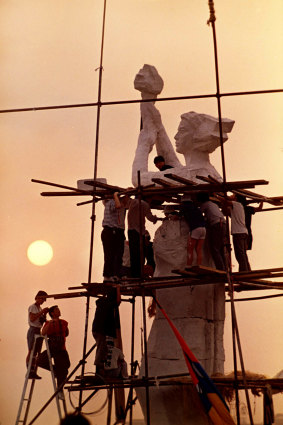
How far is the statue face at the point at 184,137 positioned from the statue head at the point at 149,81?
0.82 metres

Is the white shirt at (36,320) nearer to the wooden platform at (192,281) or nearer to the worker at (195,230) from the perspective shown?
the wooden platform at (192,281)

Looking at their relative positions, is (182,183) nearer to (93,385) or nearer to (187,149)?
(187,149)

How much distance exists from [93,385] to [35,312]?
84.4 inches

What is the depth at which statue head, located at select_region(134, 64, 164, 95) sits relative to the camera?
1397 cm

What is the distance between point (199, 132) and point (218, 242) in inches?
87.7

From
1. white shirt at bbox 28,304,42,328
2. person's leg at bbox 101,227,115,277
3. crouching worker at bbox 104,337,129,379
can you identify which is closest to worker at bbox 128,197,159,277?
person's leg at bbox 101,227,115,277

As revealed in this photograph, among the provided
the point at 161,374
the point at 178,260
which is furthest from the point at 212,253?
the point at 161,374

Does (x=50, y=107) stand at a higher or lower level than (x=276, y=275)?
higher

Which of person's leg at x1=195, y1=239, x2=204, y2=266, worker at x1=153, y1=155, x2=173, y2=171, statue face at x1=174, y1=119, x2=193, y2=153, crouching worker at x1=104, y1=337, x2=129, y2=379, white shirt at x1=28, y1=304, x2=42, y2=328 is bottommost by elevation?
crouching worker at x1=104, y1=337, x2=129, y2=379

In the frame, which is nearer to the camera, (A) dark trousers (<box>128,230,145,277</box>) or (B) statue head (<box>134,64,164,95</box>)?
(A) dark trousers (<box>128,230,145,277</box>)

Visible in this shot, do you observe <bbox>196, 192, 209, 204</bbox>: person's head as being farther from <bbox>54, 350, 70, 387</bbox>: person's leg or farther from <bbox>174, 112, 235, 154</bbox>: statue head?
<bbox>54, 350, 70, 387</bbox>: person's leg

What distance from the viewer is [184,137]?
1387 cm

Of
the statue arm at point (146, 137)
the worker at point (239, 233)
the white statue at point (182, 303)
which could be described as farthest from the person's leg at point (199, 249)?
the statue arm at point (146, 137)

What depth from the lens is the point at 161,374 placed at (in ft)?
41.7
